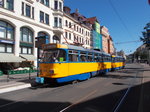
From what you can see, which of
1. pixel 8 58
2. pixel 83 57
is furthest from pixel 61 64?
pixel 8 58

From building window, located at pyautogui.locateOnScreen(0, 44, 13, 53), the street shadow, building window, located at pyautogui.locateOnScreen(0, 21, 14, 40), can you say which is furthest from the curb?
building window, located at pyautogui.locateOnScreen(0, 21, 14, 40)

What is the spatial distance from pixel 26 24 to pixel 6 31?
4.03m

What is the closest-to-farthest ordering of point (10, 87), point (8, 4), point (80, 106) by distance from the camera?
point (80, 106)
point (10, 87)
point (8, 4)

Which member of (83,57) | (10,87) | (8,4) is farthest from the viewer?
(8,4)

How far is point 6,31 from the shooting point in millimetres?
22031

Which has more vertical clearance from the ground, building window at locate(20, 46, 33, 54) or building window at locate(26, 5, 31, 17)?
building window at locate(26, 5, 31, 17)

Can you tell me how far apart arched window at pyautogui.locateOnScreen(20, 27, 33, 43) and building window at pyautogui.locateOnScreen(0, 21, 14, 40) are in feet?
6.53

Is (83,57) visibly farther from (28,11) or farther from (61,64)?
(28,11)

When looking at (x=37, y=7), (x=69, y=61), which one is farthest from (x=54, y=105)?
(x=37, y=7)

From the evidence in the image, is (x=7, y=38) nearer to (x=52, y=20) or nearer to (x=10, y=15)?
(x=10, y=15)

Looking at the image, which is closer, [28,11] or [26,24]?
[26,24]

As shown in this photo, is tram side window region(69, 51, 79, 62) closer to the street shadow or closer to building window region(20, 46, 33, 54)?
the street shadow

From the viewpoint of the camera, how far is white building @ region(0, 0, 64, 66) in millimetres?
21681

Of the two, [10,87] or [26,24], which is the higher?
[26,24]
